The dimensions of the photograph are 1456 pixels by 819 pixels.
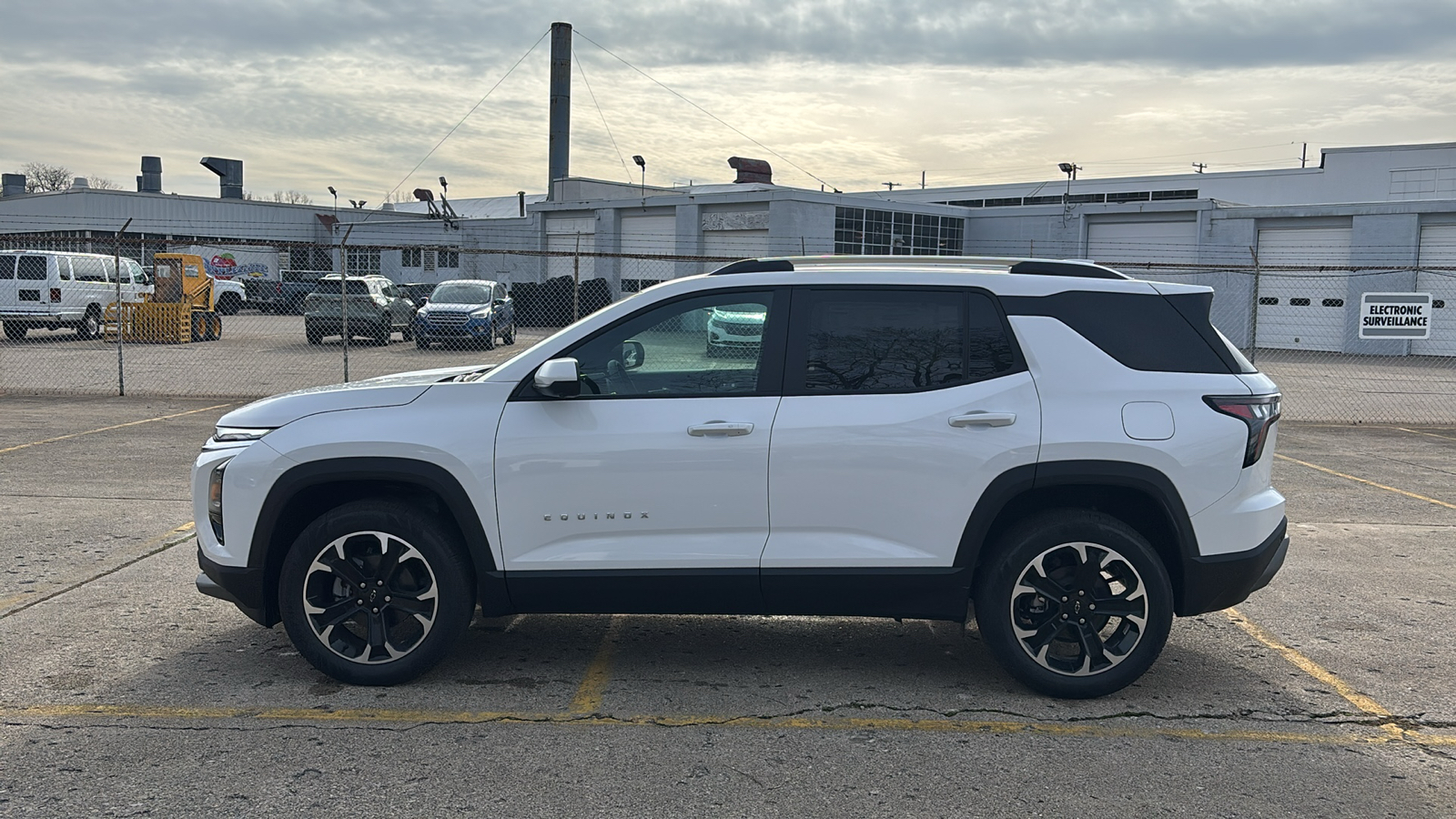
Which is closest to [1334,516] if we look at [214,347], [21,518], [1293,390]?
[21,518]

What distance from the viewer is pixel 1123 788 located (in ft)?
12.6

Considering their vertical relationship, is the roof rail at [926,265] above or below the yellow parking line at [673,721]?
above

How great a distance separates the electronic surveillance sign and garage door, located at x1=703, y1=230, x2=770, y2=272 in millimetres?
24989

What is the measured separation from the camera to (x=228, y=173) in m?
64.6

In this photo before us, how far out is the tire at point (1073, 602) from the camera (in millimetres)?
4605

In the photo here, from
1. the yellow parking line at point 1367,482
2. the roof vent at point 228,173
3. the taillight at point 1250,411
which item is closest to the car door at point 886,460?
the taillight at point 1250,411

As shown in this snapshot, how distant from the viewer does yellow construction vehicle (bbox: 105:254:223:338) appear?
28.1 m

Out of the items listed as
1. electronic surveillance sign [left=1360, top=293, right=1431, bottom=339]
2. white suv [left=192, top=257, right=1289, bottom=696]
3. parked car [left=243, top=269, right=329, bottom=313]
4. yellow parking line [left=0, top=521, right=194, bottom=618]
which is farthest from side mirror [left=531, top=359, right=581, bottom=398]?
parked car [left=243, top=269, right=329, bottom=313]

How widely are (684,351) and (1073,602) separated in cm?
188

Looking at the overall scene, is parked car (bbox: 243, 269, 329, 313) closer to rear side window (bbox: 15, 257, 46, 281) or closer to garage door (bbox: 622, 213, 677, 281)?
garage door (bbox: 622, 213, 677, 281)

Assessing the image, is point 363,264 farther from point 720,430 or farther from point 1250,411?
point 1250,411

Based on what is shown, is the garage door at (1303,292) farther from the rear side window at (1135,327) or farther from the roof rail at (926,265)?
the rear side window at (1135,327)

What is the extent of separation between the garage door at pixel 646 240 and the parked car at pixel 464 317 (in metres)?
14.8

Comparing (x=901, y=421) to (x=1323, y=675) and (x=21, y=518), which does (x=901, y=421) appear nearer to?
(x=1323, y=675)
